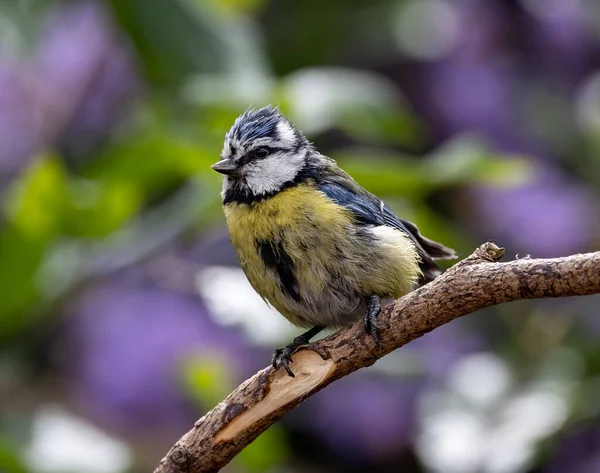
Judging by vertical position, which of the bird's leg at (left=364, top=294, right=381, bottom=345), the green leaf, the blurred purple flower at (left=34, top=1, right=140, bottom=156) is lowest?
the bird's leg at (left=364, top=294, right=381, bottom=345)

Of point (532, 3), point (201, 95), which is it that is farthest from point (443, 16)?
point (201, 95)

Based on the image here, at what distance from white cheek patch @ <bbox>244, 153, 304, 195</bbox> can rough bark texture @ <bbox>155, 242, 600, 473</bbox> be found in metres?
0.35

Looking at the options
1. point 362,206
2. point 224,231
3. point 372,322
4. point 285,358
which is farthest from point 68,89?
point 372,322

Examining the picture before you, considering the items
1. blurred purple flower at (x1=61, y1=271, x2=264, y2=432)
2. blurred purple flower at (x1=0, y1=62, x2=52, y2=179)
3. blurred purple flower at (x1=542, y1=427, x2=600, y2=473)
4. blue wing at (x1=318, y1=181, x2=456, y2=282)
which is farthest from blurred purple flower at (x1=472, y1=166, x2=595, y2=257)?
blurred purple flower at (x1=0, y1=62, x2=52, y2=179)

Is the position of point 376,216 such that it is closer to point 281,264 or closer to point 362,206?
point 362,206

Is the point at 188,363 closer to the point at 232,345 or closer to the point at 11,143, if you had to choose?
the point at 232,345

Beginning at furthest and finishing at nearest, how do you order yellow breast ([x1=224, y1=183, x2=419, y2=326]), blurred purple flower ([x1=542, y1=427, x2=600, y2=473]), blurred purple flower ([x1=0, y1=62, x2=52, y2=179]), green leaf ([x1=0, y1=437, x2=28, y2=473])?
1. blurred purple flower ([x1=0, y1=62, x2=52, y2=179])
2. blurred purple flower ([x1=542, y1=427, x2=600, y2=473])
3. green leaf ([x1=0, y1=437, x2=28, y2=473])
4. yellow breast ([x1=224, y1=183, x2=419, y2=326])

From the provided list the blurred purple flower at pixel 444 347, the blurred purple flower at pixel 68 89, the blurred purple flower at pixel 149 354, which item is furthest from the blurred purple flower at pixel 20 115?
the blurred purple flower at pixel 444 347

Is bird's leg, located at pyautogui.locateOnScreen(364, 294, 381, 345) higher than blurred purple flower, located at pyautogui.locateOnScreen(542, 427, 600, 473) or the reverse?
the reverse

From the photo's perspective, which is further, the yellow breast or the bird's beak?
the bird's beak

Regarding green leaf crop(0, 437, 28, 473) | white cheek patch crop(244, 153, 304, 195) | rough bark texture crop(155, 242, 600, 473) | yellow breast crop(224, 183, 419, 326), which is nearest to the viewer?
rough bark texture crop(155, 242, 600, 473)

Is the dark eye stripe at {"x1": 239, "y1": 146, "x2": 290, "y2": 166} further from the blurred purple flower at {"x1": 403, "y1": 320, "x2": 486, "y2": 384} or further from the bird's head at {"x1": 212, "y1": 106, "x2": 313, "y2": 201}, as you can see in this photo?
the blurred purple flower at {"x1": 403, "y1": 320, "x2": 486, "y2": 384}

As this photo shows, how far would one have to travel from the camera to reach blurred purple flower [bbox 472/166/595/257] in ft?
8.42

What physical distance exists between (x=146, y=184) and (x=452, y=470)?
38.0 inches
